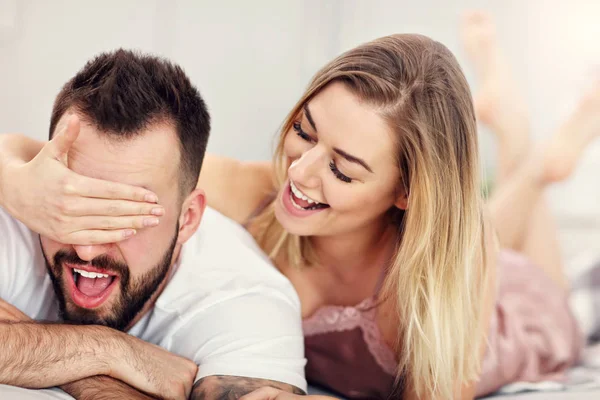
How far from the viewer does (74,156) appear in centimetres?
104

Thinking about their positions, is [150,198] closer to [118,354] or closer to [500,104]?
[118,354]

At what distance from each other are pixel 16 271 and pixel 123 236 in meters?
0.27

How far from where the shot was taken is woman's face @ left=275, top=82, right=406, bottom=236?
117 centimetres

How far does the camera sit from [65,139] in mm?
997

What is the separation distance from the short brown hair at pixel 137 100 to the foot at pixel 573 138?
3.98 feet

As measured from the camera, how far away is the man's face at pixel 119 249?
3.43ft

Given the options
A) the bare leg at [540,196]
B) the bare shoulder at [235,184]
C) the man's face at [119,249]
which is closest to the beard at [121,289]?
the man's face at [119,249]

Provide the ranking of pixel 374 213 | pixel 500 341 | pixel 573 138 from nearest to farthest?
pixel 374 213, pixel 500 341, pixel 573 138

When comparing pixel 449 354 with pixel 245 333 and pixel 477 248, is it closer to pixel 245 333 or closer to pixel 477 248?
pixel 477 248

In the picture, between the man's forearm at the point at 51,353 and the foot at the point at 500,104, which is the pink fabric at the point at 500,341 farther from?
the man's forearm at the point at 51,353

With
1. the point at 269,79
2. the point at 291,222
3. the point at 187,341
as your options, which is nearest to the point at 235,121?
the point at 269,79

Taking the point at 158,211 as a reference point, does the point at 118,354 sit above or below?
below

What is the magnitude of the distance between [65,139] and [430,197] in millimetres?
560

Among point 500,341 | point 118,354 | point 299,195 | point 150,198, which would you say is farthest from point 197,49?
point 500,341
